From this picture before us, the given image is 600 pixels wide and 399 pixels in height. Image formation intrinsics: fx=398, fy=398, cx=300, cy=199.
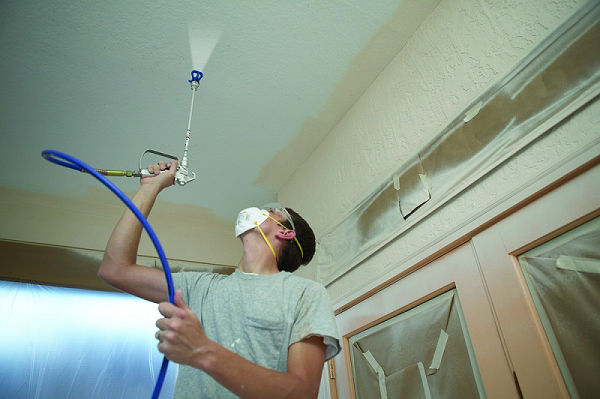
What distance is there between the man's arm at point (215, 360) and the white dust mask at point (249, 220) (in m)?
0.64

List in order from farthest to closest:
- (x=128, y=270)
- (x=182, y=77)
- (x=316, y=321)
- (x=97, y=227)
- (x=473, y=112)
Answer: (x=97, y=227) → (x=182, y=77) → (x=473, y=112) → (x=128, y=270) → (x=316, y=321)

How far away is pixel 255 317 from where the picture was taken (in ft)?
A: 3.49

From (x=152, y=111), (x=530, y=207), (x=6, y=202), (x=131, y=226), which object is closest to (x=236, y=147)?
(x=152, y=111)

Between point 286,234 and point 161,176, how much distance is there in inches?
19.0

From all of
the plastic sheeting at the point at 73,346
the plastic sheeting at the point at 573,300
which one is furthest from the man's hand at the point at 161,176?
the plastic sheeting at the point at 73,346

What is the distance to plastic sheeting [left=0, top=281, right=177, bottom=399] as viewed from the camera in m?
2.09

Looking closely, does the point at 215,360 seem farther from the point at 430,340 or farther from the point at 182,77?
the point at 182,77

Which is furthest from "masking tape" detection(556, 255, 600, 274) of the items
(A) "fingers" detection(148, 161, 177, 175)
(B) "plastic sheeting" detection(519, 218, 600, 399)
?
(A) "fingers" detection(148, 161, 177, 175)

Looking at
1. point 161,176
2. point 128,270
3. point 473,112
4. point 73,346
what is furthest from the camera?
point 73,346

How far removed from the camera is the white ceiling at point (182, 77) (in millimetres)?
1754

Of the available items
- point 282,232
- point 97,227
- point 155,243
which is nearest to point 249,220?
point 282,232

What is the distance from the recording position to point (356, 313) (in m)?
1.83

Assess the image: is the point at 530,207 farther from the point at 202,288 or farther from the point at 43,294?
the point at 43,294

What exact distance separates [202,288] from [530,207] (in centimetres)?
100
